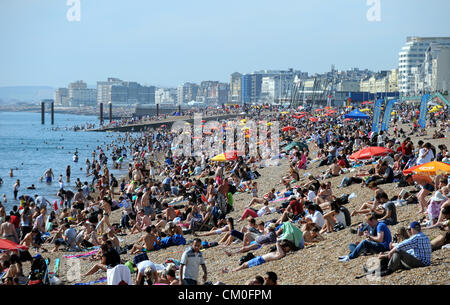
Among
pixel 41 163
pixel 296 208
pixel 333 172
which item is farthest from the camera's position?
pixel 41 163

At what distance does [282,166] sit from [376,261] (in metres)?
16.1

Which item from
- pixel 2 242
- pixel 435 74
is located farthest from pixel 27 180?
pixel 435 74

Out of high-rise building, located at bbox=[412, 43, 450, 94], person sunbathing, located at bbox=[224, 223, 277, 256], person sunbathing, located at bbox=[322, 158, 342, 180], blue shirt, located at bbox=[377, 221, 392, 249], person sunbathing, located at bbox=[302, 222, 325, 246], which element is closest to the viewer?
blue shirt, located at bbox=[377, 221, 392, 249]

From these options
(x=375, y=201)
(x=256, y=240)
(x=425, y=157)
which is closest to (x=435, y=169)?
(x=375, y=201)

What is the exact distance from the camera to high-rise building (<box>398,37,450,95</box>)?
469 feet

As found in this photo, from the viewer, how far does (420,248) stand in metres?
7.42

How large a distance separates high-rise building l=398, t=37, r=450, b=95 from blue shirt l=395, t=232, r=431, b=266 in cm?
13901

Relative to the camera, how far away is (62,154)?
57.2 m

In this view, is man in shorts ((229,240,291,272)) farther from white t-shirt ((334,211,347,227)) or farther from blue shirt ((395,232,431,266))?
blue shirt ((395,232,431,266))

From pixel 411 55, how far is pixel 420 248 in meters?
146

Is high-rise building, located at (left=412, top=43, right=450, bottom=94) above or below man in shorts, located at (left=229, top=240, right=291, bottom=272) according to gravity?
above

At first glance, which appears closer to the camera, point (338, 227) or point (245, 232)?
point (338, 227)

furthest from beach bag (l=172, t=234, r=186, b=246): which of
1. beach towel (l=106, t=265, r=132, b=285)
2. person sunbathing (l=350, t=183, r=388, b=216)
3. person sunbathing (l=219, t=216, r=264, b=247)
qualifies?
beach towel (l=106, t=265, r=132, b=285)

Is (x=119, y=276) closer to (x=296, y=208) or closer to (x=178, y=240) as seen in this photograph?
(x=178, y=240)
